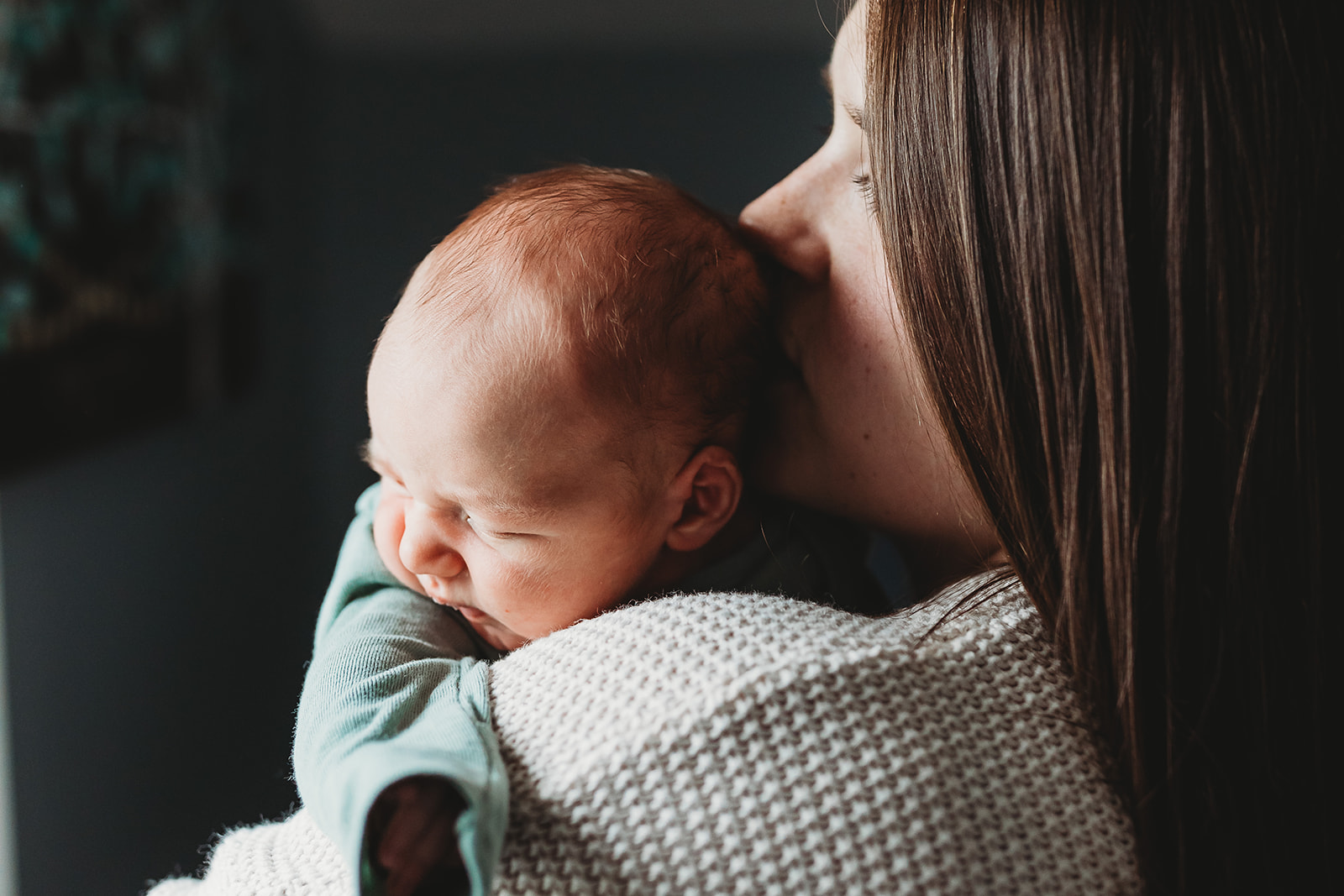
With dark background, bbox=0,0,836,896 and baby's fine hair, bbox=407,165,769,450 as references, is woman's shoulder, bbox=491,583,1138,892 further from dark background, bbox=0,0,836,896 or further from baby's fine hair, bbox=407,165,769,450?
dark background, bbox=0,0,836,896

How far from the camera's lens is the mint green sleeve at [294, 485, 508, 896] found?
47cm

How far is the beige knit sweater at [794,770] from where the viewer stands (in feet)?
1.57

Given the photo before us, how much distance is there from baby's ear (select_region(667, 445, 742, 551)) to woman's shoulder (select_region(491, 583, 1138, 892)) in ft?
0.71

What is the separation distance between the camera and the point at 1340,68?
1.77 feet

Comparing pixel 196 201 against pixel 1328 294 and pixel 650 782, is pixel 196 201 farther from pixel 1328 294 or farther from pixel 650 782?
pixel 1328 294

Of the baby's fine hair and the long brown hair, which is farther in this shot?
the baby's fine hair

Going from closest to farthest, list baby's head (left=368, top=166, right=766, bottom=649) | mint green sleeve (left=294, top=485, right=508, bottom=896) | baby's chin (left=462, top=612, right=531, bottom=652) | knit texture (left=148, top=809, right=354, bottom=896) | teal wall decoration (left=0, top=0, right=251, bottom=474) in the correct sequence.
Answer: mint green sleeve (left=294, top=485, right=508, bottom=896)
knit texture (left=148, top=809, right=354, bottom=896)
baby's head (left=368, top=166, right=766, bottom=649)
baby's chin (left=462, top=612, right=531, bottom=652)
teal wall decoration (left=0, top=0, right=251, bottom=474)

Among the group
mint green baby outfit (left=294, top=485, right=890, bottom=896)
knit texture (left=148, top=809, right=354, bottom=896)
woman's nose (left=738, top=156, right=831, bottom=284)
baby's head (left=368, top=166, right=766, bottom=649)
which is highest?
woman's nose (left=738, top=156, right=831, bottom=284)

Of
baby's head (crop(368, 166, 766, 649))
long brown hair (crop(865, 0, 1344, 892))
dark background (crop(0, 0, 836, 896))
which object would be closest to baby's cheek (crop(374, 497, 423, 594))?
baby's head (crop(368, 166, 766, 649))

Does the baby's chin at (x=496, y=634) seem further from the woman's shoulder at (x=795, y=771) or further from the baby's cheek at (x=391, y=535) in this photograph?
the woman's shoulder at (x=795, y=771)

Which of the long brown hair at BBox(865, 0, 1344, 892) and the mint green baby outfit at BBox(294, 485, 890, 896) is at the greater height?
the long brown hair at BBox(865, 0, 1344, 892)

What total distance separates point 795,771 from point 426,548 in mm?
348

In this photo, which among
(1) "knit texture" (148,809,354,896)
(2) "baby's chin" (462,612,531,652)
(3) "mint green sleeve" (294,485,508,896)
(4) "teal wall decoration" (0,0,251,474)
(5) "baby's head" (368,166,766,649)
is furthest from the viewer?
(4) "teal wall decoration" (0,0,251,474)

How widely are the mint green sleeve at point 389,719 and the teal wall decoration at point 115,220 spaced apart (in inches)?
31.5
